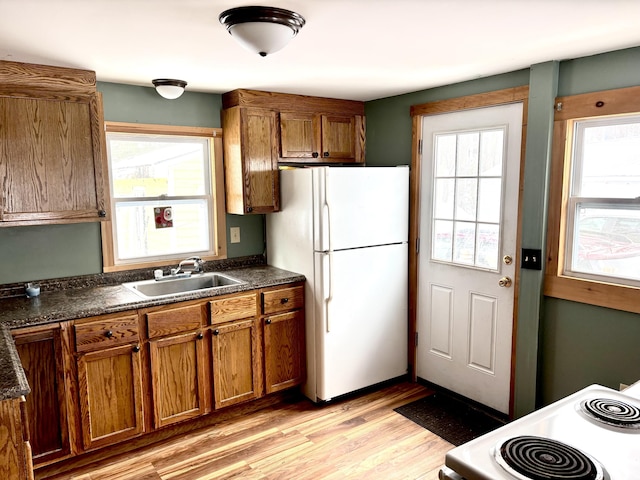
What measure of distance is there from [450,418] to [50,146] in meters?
2.91

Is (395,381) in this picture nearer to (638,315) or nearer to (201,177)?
(638,315)

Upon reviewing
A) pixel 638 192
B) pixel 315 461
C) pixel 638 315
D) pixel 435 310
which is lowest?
pixel 315 461

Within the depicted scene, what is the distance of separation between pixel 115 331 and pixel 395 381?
6.81 feet

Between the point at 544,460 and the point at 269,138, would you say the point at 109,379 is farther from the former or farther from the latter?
the point at 544,460

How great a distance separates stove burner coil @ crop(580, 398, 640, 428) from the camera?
1.31 meters

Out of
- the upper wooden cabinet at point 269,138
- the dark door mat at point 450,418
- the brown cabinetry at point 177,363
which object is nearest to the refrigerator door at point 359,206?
the upper wooden cabinet at point 269,138

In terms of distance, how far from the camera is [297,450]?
109 inches

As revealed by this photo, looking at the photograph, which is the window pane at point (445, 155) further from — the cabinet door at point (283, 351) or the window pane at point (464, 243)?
the cabinet door at point (283, 351)

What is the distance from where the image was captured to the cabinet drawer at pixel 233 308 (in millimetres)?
2955

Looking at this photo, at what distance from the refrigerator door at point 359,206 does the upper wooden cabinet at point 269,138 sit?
478 mm

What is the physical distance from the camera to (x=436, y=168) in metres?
3.36

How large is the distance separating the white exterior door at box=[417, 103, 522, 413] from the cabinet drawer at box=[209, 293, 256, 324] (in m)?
1.29

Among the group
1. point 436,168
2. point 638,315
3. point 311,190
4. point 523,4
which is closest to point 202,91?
point 311,190

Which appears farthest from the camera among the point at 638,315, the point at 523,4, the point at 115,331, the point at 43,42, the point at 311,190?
the point at 311,190
